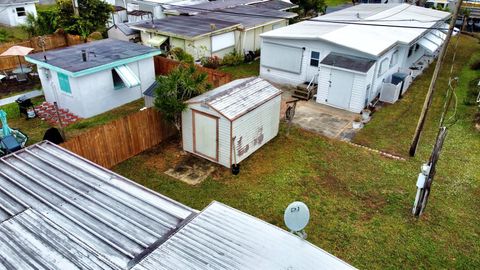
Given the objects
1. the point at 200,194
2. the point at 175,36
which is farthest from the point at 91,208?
the point at 175,36

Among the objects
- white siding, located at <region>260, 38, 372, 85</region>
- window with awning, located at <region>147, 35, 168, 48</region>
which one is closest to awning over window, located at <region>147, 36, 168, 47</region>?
window with awning, located at <region>147, 35, 168, 48</region>

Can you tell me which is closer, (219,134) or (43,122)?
(219,134)

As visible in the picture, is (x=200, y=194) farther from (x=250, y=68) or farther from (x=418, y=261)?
(x=250, y=68)

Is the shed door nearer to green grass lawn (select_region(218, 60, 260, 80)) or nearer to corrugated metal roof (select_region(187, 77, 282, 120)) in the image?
Answer: corrugated metal roof (select_region(187, 77, 282, 120))

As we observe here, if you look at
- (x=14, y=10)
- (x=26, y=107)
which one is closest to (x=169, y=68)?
(x=26, y=107)

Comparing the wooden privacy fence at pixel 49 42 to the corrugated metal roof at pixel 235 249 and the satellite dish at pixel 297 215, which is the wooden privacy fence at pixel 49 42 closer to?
the corrugated metal roof at pixel 235 249

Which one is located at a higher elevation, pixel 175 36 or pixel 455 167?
pixel 175 36

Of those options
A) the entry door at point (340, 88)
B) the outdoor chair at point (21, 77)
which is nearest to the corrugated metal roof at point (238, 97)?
the entry door at point (340, 88)

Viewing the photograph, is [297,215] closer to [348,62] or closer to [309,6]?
[348,62]
